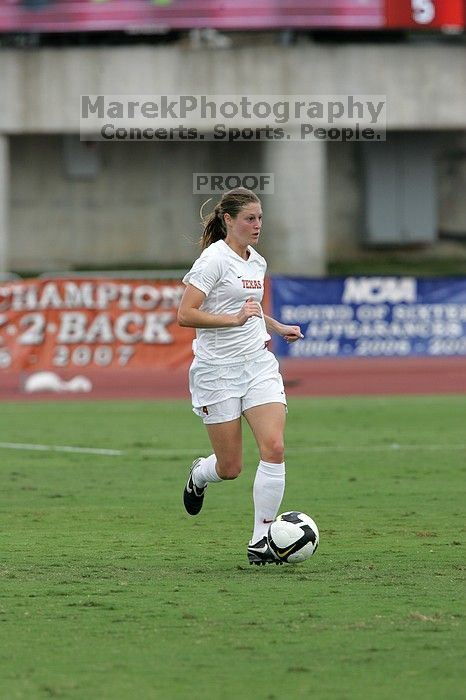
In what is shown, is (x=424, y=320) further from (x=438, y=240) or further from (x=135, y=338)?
(x=438, y=240)

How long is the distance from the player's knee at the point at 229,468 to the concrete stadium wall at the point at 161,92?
91.8 ft

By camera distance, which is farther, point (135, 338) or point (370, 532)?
point (135, 338)

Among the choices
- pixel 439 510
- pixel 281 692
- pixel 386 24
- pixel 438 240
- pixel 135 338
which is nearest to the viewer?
pixel 281 692

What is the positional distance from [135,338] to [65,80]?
44.3 ft

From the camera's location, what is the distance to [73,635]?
6848 mm

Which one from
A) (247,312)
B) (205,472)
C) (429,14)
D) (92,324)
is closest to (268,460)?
(205,472)

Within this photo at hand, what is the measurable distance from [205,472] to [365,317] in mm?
16870

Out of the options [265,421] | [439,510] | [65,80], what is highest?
[65,80]

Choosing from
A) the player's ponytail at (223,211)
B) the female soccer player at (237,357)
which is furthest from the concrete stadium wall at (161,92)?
the female soccer player at (237,357)

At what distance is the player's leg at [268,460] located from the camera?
887 cm

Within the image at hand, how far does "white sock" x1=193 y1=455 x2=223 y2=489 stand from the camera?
9.47 meters

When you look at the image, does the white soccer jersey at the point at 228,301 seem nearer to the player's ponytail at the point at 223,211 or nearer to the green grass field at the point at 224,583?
the player's ponytail at the point at 223,211

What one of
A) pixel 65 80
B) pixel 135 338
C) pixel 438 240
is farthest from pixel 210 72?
pixel 135 338

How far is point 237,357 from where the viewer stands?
9031 millimetres
